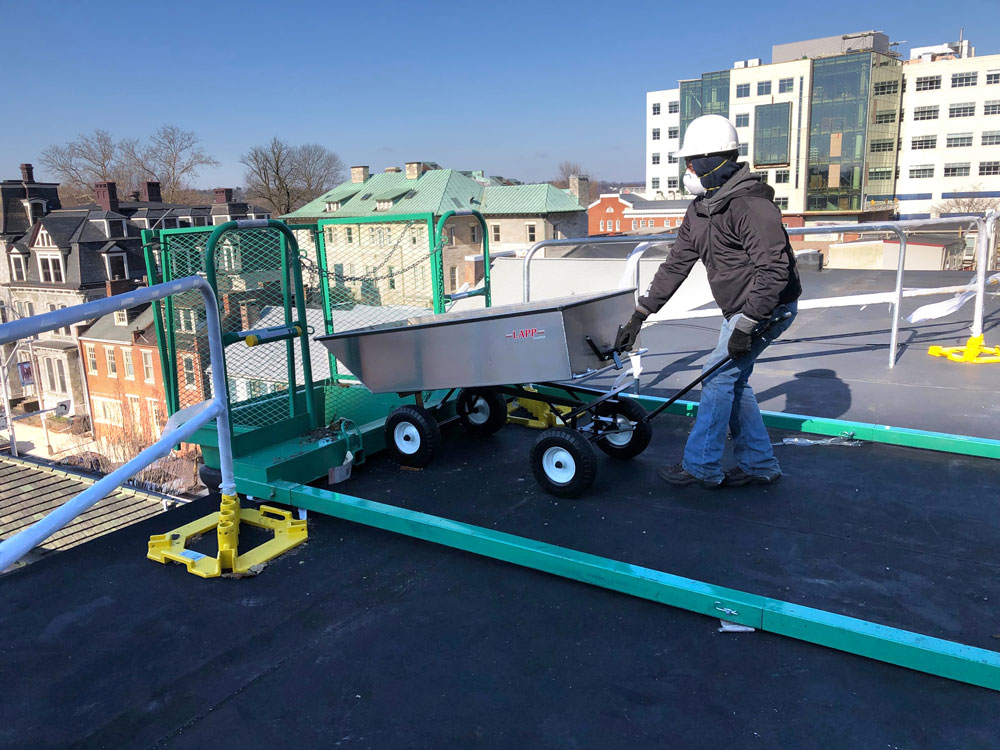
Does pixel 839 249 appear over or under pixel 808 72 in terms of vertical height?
under

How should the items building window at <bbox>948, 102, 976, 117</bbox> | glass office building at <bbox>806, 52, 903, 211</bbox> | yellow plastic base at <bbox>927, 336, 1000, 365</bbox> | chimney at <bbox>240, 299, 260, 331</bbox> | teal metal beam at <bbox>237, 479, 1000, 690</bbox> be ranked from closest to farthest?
teal metal beam at <bbox>237, 479, 1000, 690</bbox>, chimney at <bbox>240, 299, 260, 331</bbox>, yellow plastic base at <bbox>927, 336, 1000, 365</bbox>, glass office building at <bbox>806, 52, 903, 211</bbox>, building window at <bbox>948, 102, 976, 117</bbox>

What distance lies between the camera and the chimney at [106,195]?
43000mm

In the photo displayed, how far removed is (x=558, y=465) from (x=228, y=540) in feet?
5.90

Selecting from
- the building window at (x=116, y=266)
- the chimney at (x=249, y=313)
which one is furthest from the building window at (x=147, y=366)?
the chimney at (x=249, y=313)

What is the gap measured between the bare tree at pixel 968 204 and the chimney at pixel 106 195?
58.7m

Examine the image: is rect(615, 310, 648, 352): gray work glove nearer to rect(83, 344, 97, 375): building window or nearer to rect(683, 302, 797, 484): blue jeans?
rect(683, 302, 797, 484): blue jeans

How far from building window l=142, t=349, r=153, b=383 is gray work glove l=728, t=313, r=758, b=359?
117 ft

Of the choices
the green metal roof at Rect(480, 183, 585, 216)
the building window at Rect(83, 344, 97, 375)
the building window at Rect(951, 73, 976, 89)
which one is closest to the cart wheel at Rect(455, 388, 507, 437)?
the building window at Rect(83, 344, 97, 375)

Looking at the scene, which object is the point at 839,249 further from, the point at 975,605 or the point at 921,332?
the point at 975,605

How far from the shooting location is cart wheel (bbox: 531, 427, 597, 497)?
156 inches

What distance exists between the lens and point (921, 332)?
30.9 ft

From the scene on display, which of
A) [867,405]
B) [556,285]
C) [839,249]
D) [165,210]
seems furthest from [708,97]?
[867,405]

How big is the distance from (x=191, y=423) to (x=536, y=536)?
176 cm

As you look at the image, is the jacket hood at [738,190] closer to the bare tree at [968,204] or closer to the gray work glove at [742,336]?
the gray work glove at [742,336]
